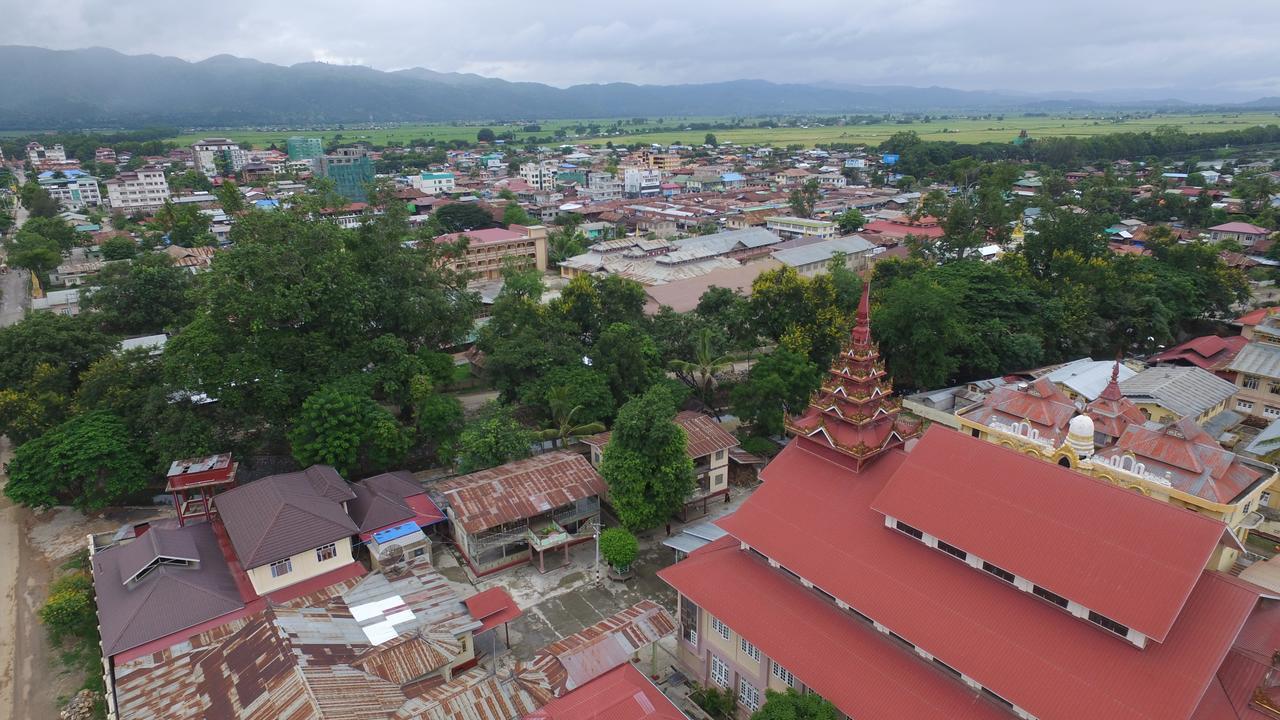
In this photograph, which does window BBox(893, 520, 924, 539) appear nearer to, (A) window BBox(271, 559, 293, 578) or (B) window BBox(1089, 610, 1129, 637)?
(B) window BBox(1089, 610, 1129, 637)

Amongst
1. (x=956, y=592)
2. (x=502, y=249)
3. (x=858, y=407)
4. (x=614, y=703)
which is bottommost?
(x=502, y=249)

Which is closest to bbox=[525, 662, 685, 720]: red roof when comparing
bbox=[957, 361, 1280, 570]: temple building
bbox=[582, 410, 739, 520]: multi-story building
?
bbox=[582, 410, 739, 520]: multi-story building

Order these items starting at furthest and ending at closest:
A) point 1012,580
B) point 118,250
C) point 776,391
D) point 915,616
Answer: point 118,250, point 776,391, point 915,616, point 1012,580

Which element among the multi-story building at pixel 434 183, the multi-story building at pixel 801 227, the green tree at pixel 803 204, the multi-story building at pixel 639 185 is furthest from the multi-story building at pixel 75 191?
the green tree at pixel 803 204

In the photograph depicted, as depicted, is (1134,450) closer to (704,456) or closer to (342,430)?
(704,456)

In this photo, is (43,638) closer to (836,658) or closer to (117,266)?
(836,658)

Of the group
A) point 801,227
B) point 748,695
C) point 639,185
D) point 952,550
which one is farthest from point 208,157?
point 952,550
